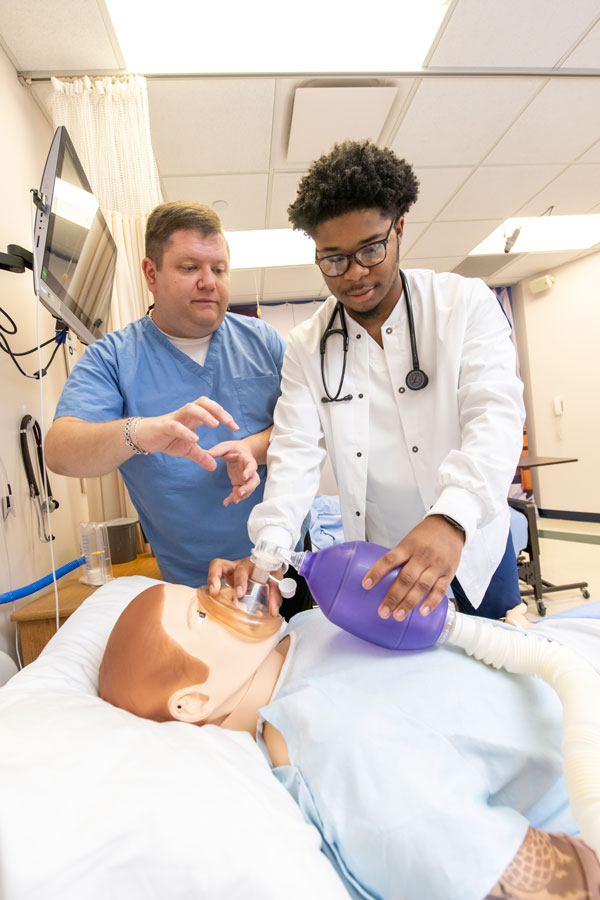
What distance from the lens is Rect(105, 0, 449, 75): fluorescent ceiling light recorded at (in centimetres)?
213

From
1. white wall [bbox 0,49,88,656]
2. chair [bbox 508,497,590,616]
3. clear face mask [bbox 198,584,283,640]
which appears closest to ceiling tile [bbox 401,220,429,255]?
chair [bbox 508,497,590,616]

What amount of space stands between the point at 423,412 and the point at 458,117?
8.29 ft

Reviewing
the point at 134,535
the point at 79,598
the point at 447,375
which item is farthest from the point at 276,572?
the point at 134,535

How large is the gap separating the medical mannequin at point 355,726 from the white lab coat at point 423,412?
243 mm

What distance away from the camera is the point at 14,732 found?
2.09 feet

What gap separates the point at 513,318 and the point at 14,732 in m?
7.25

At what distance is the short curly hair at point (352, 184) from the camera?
1.13 metres

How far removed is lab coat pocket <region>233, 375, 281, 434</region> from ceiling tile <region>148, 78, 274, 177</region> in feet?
5.96

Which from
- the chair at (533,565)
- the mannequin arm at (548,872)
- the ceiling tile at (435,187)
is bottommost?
the chair at (533,565)

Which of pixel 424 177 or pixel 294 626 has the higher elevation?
pixel 424 177

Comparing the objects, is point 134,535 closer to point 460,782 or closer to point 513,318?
point 460,782

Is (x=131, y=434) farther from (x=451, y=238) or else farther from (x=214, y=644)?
(x=451, y=238)

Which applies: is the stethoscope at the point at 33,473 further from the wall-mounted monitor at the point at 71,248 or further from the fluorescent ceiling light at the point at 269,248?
the fluorescent ceiling light at the point at 269,248

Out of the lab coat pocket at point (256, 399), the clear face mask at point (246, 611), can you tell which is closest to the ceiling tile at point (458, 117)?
the lab coat pocket at point (256, 399)
